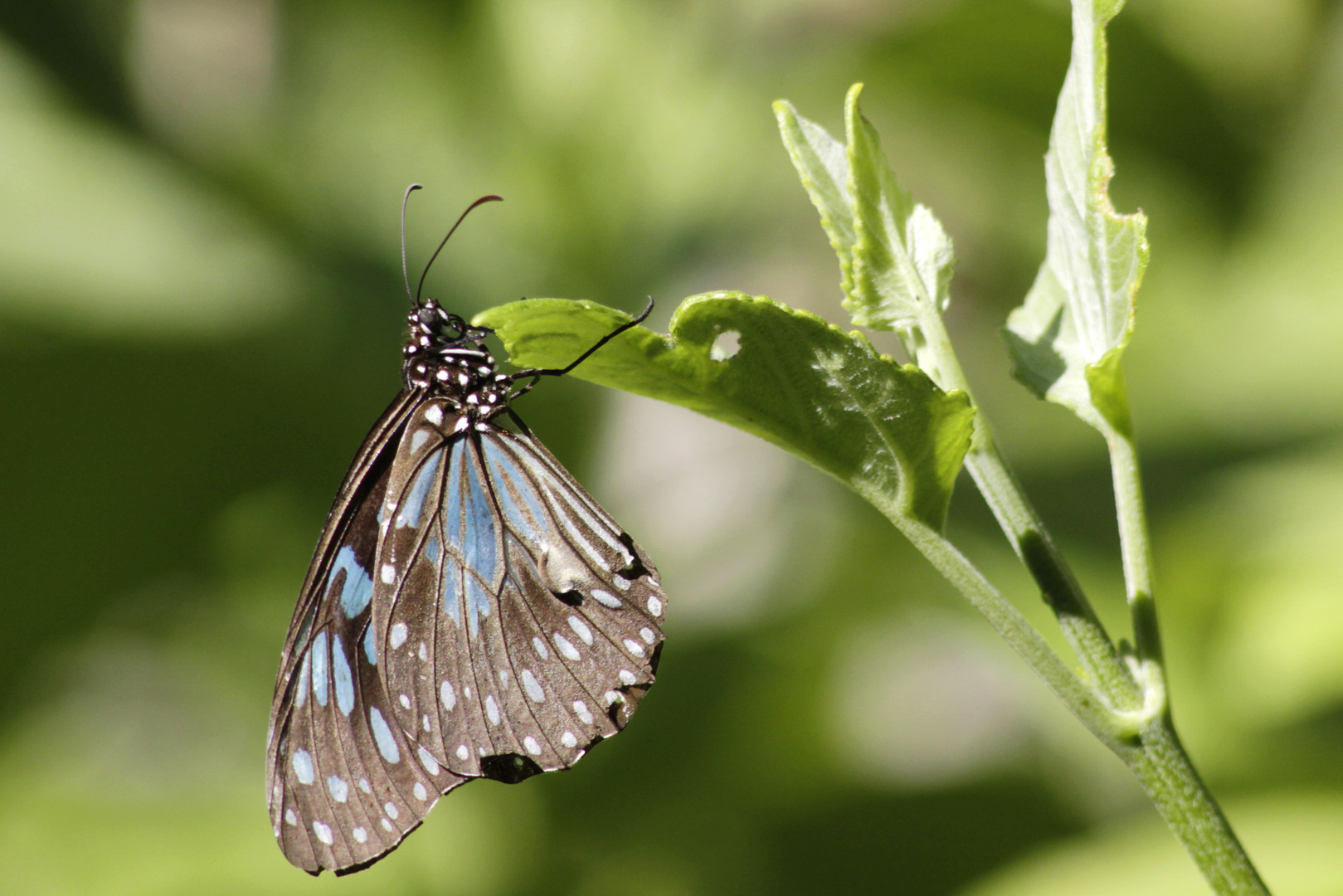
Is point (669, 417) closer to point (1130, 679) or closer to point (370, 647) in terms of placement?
point (370, 647)

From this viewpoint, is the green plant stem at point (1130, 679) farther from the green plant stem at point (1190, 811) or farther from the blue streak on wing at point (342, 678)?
the blue streak on wing at point (342, 678)

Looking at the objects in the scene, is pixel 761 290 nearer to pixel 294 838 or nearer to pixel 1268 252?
pixel 1268 252

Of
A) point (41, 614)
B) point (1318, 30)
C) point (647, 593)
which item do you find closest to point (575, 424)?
point (41, 614)

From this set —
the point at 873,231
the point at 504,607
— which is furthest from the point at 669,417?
the point at 873,231

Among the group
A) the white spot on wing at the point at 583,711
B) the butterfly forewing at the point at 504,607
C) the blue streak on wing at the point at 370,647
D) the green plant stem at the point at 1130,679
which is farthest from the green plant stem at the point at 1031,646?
the blue streak on wing at the point at 370,647

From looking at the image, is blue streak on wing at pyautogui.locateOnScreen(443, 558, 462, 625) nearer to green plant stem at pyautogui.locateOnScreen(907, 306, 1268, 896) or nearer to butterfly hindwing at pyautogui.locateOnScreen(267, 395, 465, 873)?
butterfly hindwing at pyautogui.locateOnScreen(267, 395, 465, 873)

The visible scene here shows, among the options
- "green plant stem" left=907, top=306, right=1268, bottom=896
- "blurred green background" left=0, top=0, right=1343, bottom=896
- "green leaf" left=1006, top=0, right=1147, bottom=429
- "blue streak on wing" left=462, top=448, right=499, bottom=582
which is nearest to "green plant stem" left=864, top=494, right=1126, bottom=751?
Answer: "green plant stem" left=907, top=306, right=1268, bottom=896
